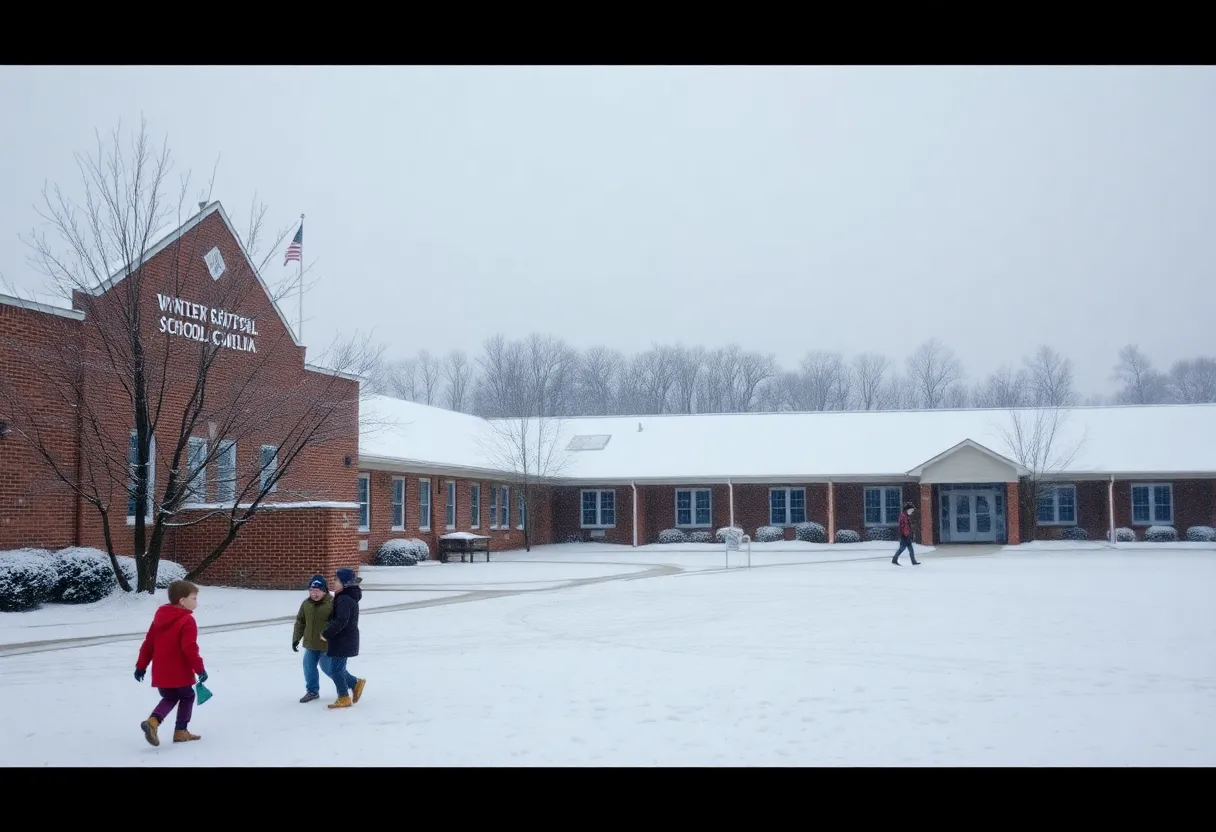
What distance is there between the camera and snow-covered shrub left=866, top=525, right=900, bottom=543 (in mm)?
42156

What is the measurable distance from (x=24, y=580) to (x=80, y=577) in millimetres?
983

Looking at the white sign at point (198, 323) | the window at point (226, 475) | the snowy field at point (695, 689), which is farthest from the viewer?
the window at point (226, 475)

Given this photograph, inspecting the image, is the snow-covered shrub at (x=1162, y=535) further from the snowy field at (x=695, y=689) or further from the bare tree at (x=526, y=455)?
the snowy field at (x=695, y=689)

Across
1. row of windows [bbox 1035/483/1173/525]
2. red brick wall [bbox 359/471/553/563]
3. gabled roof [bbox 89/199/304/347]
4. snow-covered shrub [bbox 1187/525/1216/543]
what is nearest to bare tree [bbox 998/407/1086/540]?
row of windows [bbox 1035/483/1173/525]

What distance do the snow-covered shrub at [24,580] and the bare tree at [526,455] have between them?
22.2 m

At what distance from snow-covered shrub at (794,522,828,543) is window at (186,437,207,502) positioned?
24.9 m

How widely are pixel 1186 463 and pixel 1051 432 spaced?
4.68 metres

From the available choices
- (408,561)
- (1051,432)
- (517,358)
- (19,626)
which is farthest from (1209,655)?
(517,358)

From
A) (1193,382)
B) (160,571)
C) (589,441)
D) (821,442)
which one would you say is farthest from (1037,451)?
(1193,382)

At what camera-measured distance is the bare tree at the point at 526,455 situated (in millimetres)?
41281

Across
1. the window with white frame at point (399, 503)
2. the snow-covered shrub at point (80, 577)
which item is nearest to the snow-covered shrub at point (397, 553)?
the window with white frame at point (399, 503)

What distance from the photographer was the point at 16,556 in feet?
57.7

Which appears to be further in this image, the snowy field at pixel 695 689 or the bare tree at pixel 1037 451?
the bare tree at pixel 1037 451

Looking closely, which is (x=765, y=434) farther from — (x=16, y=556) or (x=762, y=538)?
(x=16, y=556)
